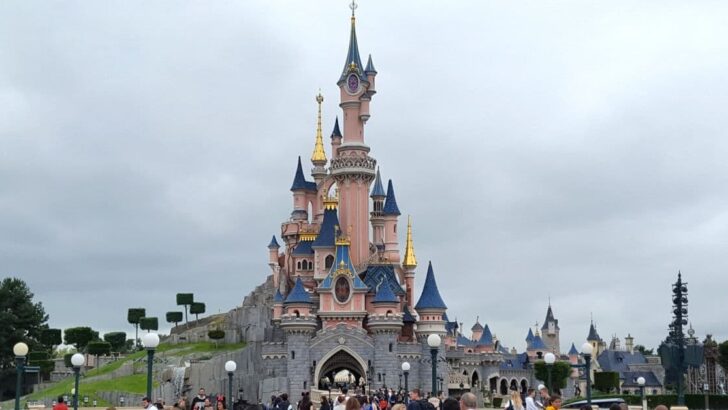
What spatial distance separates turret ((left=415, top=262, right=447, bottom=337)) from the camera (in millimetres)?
69062

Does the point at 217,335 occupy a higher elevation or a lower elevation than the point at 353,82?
lower

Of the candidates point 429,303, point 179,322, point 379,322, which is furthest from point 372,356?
point 179,322

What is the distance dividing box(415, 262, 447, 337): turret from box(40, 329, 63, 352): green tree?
111ft

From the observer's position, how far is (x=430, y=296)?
70.2 meters

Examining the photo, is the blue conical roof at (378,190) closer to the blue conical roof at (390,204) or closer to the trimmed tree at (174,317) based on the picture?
the blue conical roof at (390,204)

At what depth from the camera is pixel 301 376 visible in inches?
2509

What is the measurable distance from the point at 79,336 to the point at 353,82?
37141 mm

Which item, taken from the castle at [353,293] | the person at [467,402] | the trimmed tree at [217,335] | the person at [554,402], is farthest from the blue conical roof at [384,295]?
the person at [467,402]

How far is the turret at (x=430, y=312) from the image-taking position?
6906 centimetres

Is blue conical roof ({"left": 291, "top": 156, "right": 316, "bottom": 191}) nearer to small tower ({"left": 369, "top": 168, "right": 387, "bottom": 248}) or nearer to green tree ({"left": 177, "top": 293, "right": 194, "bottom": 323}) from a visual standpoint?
small tower ({"left": 369, "top": 168, "right": 387, "bottom": 248})

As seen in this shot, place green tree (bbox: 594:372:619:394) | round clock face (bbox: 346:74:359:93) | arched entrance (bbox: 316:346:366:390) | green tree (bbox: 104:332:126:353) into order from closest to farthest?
1. arched entrance (bbox: 316:346:366:390)
2. round clock face (bbox: 346:74:359:93)
3. green tree (bbox: 594:372:619:394)
4. green tree (bbox: 104:332:126:353)

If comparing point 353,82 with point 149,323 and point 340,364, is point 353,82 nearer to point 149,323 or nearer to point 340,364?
point 340,364

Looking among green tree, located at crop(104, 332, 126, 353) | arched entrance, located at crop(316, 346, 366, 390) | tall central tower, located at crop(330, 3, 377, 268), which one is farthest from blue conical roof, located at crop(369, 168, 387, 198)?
green tree, located at crop(104, 332, 126, 353)

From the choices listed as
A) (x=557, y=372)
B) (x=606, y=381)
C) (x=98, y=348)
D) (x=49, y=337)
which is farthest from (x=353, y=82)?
(x=606, y=381)
